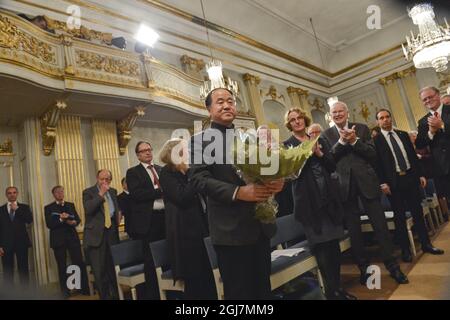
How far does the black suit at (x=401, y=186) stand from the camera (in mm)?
2922

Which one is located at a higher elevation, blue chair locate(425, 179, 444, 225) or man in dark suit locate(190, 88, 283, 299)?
man in dark suit locate(190, 88, 283, 299)

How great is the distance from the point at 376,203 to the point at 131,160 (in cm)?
486

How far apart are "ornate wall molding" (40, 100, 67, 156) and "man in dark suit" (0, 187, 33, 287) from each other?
3.43 feet

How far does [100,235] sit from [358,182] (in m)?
2.58

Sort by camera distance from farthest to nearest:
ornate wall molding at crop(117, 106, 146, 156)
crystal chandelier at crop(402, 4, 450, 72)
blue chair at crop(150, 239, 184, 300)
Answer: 1. crystal chandelier at crop(402, 4, 450, 72)
2. ornate wall molding at crop(117, 106, 146, 156)
3. blue chair at crop(150, 239, 184, 300)

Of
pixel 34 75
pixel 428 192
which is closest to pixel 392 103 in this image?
pixel 428 192

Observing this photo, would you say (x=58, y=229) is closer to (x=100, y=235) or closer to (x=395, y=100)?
(x=100, y=235)

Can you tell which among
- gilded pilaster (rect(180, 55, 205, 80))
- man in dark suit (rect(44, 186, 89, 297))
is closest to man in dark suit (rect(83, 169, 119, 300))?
man in dark suit (rect(44, 186, 89, 297))

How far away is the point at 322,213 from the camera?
2.15 m

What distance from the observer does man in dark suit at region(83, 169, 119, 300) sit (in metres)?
3.23

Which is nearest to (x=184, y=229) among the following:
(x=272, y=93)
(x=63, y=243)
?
(x=63, y=243)

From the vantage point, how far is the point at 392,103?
10.4 m

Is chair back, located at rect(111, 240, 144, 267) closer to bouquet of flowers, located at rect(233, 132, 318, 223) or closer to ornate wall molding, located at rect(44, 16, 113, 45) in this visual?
bouquet of flowers, located at rect(233, 132, 318, 223)
